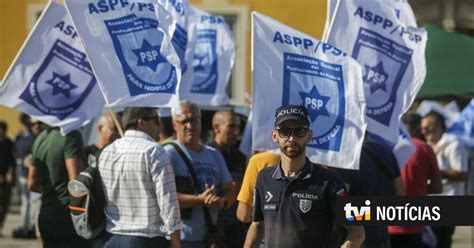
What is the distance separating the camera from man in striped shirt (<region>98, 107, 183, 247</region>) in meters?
8.38

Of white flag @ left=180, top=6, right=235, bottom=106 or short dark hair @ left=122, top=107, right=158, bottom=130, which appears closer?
short dark hair @ left=122, top=107, right=158, bottom=130

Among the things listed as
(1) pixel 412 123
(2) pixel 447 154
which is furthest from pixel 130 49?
(2) pixel 447 154

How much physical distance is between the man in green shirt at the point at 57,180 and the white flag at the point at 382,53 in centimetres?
215

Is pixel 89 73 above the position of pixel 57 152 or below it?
above

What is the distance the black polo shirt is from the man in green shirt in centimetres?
305

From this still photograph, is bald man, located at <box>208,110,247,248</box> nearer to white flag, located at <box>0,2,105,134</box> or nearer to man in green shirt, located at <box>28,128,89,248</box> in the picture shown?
white flag, located at <box>0,2,105,134</box>

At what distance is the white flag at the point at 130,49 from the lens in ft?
29.7

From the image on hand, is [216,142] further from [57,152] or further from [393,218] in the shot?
[393,218]

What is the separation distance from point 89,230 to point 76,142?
1457 mm

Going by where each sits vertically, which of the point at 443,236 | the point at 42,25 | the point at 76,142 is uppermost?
the point at 42,25

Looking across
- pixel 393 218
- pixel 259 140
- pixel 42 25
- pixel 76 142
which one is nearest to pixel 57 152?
pixel 76 142

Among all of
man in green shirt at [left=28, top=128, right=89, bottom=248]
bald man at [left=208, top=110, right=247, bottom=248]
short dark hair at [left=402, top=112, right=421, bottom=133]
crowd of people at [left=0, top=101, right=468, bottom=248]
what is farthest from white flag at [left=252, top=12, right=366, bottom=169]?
short dark hair at [left=402, top=112, right=421, bottom=133]

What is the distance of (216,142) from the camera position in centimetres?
1088

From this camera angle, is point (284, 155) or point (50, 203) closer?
point (284, 155)
